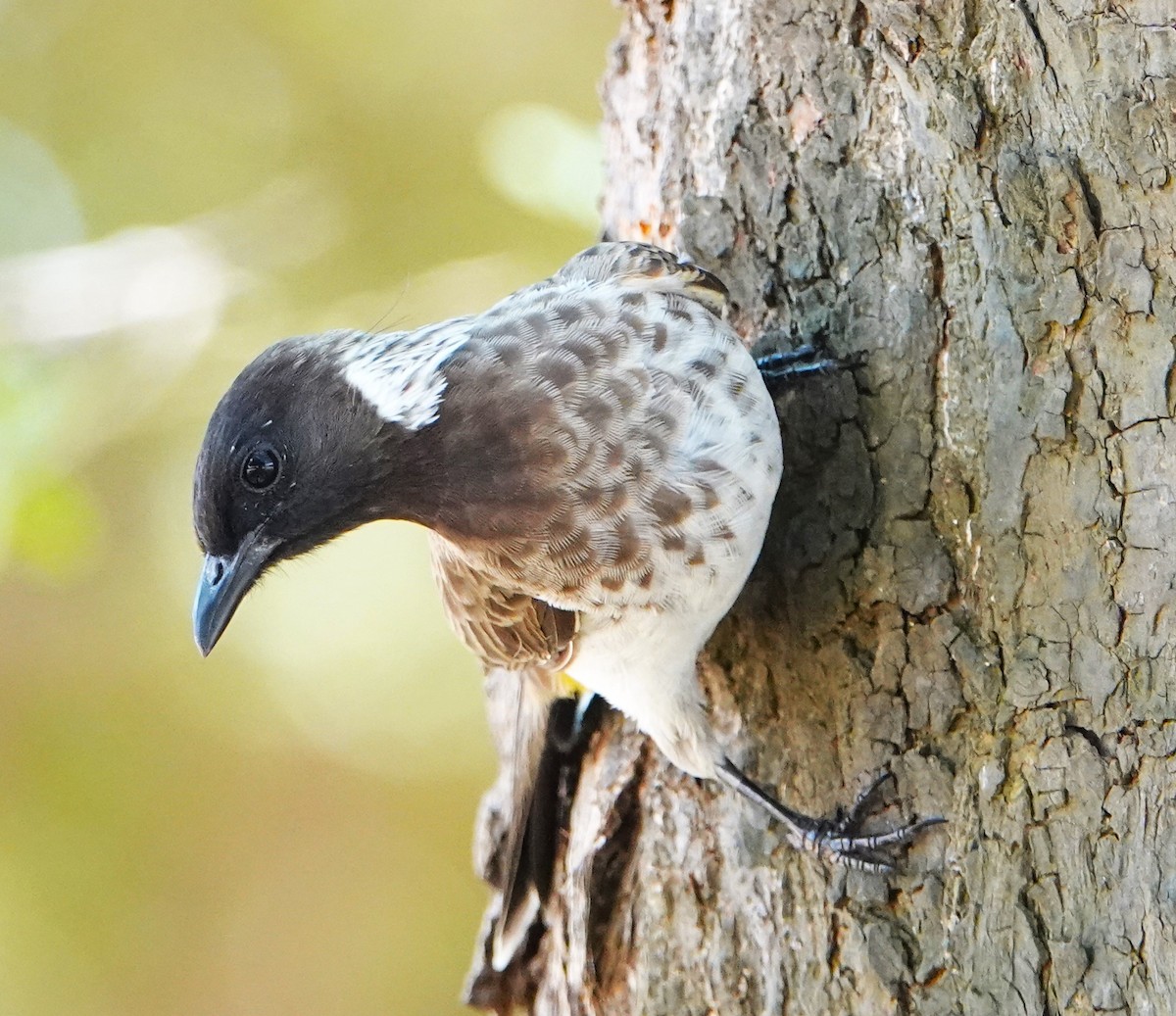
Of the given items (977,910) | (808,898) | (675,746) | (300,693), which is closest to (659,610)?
(675,746)

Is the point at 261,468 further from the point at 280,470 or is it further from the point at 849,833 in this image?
the point at 849,833

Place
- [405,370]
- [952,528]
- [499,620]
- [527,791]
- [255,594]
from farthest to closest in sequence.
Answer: [255,594], [527,791], [499,620], [405,370], [952,528]

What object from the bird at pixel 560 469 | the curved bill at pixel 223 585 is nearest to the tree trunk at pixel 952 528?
the bird at pixel 560 469

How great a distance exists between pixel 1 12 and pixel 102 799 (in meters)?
3.25

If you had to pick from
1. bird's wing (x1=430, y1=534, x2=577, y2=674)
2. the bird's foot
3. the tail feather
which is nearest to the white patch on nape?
bird's wing (x1=430, y1=534, x2=577, y2=674)

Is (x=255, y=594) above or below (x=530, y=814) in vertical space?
below

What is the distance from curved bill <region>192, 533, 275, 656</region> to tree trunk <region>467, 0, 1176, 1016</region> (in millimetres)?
1019

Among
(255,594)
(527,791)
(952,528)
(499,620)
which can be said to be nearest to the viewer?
(952,528)

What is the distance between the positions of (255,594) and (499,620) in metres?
2.65

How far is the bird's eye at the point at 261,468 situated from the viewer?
2178 mm

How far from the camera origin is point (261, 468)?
2193 mm

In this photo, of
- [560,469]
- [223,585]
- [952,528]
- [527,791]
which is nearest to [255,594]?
[527,791]

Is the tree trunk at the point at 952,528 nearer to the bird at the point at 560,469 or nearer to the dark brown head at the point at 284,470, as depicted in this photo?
the bird at the point at 560,469

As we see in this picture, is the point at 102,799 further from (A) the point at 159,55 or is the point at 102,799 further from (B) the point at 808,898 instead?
(B) the point at 808,898
